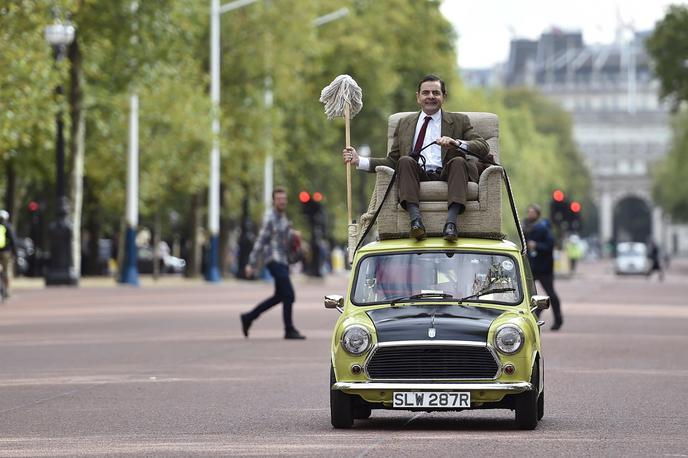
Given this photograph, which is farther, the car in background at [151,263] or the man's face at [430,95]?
the car in background at [151,263]

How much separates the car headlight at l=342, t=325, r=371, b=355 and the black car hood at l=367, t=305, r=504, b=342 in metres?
0.08

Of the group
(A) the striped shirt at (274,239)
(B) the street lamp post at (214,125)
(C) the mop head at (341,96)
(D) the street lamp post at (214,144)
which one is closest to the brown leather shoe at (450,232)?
(C) the mop head at (341,96)

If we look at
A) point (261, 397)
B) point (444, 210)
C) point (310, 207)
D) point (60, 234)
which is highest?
point (310, 207)

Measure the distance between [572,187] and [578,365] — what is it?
148119mm

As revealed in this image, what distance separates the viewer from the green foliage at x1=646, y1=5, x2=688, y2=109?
68125mm

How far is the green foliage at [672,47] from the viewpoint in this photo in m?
68.1

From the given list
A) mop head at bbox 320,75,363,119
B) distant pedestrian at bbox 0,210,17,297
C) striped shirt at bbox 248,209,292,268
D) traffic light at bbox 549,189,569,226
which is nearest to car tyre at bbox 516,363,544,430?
mop head at bbox 320,75,363,119

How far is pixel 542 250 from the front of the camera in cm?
2759

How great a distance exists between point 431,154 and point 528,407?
2347 millimetres

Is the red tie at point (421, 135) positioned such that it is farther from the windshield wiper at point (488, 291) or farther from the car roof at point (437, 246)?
the windshield wiper at point (488, 291)

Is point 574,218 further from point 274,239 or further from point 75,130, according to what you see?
point 274,239

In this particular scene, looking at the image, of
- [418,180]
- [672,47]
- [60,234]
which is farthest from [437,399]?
[672,47]

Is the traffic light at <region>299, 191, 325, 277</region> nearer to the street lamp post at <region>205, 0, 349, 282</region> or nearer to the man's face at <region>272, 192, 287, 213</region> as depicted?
the street lamp post at <region>205, 0, 349, 282</region>

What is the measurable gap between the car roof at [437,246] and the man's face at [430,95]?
1.11m
